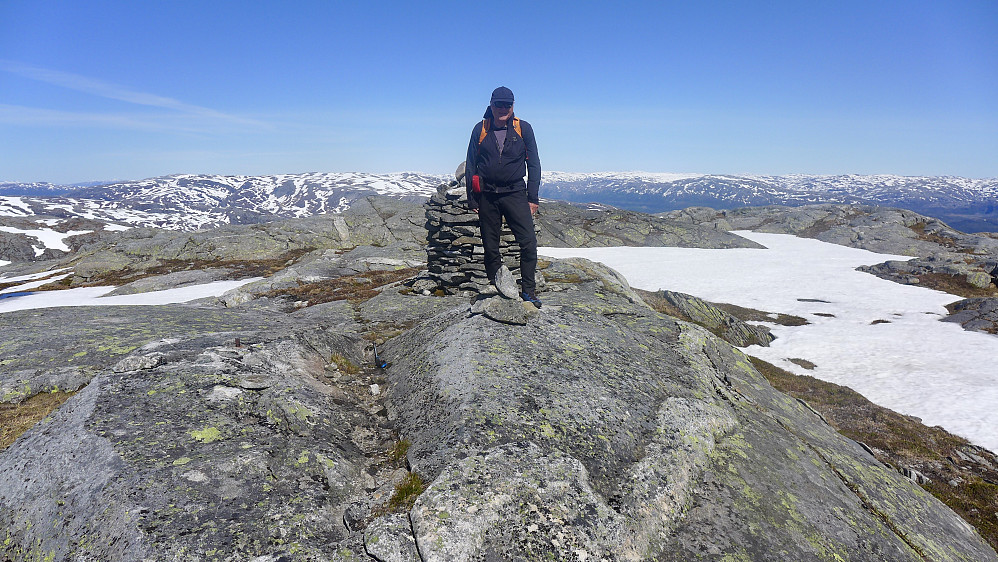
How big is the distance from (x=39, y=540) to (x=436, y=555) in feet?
11.6

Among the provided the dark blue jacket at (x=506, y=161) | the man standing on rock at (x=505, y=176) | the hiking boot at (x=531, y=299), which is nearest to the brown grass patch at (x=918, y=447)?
the hiking boot at (x=531, y=299)

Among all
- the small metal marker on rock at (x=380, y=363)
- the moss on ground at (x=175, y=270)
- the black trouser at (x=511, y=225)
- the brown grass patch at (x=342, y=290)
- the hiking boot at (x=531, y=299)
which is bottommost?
the moss on ground at (x=175, y=270)

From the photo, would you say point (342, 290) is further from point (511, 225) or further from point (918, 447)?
point (918, 447)

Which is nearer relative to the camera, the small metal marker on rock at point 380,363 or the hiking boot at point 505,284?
the small metal marker on rock at point 380,363

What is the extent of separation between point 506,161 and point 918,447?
1675 centimetres

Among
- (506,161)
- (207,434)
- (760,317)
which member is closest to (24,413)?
(207,434)

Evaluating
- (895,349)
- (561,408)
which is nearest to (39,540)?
(561,408)

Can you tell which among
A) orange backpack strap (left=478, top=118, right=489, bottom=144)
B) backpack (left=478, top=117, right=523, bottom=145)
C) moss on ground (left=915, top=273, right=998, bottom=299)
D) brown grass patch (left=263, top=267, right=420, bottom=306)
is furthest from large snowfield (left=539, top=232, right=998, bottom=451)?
brown grass patch (left=263, top=267, right=420, bottom=306)

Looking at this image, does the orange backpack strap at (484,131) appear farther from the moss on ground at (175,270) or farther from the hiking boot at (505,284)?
the moss on ground at (175,270)

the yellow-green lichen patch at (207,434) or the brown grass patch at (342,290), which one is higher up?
the yellow-green lichen patch at (207,434)

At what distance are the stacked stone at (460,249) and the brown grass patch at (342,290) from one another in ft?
10.9

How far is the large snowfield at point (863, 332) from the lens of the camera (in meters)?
18.2

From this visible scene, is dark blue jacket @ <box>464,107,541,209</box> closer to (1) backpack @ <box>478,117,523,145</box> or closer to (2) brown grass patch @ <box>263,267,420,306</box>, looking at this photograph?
(1) backpack @ <box>478,117,523,145</box>

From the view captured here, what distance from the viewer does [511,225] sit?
36.8 ft
